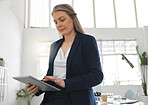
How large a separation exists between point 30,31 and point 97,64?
20.3 feet

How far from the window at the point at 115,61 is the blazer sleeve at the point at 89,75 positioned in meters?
5.78

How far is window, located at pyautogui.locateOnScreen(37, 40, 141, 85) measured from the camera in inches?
258

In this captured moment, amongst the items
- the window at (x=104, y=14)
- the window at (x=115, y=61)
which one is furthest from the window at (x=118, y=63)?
the window at (x=104, y=14)

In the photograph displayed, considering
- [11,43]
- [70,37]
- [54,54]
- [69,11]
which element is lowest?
[54,54]

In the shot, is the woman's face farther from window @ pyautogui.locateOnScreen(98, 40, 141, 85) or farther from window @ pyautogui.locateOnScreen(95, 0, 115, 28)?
window @ pyautogui.locateOnScreen(95, 0, 115, 28)

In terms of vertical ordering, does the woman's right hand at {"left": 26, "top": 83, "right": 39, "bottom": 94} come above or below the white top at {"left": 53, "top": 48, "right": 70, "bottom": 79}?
below

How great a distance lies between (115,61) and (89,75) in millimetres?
6405

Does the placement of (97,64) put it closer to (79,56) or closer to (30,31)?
(79,56)

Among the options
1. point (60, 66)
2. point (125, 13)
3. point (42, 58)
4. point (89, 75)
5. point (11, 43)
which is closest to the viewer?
point (89, 75)

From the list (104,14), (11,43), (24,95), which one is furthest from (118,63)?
(11,43)

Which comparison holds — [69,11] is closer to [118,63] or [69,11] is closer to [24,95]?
[24,95]

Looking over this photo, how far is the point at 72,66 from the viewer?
840 mm

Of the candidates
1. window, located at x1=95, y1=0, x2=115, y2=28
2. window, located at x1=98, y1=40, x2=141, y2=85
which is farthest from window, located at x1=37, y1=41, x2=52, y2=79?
window, located at x1=95, y1=0, x2=115, y2=28

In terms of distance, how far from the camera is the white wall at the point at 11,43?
4547 millimetres
